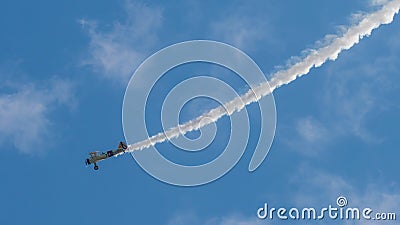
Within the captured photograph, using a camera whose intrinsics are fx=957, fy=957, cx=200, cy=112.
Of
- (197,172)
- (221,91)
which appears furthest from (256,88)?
(197,172)

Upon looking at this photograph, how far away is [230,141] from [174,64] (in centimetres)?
1315

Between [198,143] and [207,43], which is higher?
[207,43]

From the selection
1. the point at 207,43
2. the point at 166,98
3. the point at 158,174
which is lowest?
the point at 158,174

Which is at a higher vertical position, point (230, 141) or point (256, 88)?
point (256, 88)

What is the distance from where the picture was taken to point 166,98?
5037 inches

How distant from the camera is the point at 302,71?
424ft

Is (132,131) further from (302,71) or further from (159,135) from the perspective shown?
(302,71)

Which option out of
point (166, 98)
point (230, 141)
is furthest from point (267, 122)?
point (166, 98)

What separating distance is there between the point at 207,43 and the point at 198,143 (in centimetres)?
Answer: 1392

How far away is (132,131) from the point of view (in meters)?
133

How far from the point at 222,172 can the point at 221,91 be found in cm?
1101

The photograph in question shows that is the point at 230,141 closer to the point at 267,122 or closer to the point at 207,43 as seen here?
the point at 267,122

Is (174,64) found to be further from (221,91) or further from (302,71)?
(302,71)

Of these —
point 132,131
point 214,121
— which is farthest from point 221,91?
point 132,131
